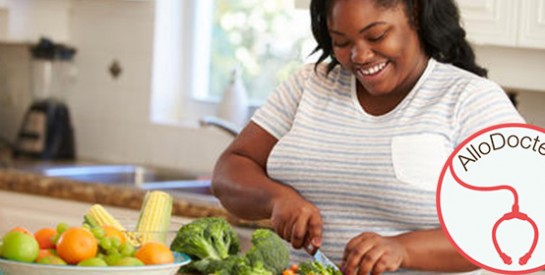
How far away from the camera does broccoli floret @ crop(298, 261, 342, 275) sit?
4.12 ft

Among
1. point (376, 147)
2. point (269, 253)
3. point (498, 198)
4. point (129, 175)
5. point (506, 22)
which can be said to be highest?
point (506, 22)

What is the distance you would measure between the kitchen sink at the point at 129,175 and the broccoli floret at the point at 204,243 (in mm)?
1802

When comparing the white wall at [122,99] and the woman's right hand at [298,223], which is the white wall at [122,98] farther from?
the woman's right hand at [298,223]

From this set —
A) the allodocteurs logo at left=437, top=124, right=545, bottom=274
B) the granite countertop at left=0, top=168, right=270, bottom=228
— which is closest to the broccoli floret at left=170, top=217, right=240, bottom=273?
the allodocteurs logo at left=437, top=124, right=545, bottom=274

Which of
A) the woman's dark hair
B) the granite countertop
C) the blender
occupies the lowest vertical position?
the granite countertop

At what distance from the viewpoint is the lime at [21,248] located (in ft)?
3.82

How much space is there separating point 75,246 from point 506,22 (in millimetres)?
1590

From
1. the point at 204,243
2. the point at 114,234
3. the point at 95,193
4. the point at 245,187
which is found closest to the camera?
the point at 114,234

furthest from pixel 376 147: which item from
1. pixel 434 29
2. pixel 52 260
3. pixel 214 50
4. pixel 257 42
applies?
pixel 214 50

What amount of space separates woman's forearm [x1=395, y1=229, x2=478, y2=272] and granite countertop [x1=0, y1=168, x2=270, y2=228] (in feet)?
3.79

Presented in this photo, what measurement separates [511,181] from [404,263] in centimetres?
80

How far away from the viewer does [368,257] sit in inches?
51.8

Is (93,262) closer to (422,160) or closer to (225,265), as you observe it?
(225,265)

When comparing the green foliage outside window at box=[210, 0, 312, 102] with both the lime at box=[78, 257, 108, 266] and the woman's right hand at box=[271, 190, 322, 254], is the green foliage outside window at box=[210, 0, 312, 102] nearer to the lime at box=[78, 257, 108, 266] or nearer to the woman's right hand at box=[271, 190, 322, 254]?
the woman's right hand at box=[271, 190, 322, 254]
